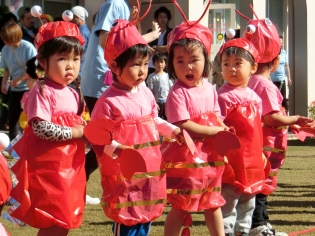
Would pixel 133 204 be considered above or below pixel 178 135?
below

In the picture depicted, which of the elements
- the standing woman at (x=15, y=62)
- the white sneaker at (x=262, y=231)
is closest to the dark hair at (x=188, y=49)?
the white sneaker at (x=262, y=231)

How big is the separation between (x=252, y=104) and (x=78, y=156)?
1400mm

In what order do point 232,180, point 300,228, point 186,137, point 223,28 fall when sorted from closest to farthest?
point 186,137 < point 232,180 < point 300,228 < point 223,28

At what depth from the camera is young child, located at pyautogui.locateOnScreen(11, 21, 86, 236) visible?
4477mm

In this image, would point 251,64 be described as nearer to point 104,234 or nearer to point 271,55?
point 271,55

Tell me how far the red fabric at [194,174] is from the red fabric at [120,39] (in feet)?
2.11

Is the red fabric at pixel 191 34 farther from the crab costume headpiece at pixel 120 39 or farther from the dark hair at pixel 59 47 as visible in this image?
the dark hair at pixel 59 47

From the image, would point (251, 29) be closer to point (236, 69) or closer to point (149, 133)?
point (236, 69)

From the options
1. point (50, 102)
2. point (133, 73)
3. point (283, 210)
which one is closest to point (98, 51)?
point (133, 73)

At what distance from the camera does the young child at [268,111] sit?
5727 mm

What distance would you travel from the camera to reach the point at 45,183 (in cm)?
448

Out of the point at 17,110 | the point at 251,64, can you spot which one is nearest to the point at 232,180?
the point at 251,64

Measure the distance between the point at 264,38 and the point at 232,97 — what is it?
631 millimetres

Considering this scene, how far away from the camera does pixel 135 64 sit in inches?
184
